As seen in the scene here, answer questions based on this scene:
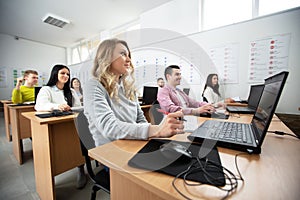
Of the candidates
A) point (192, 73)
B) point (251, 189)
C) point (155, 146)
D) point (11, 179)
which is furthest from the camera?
point (192, 73)

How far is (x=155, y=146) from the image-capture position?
48cm

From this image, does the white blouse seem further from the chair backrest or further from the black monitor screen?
the black monitor screen

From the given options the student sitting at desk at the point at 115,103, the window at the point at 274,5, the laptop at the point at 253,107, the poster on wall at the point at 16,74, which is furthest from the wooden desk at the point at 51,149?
the poster on wall at the point at 16,74

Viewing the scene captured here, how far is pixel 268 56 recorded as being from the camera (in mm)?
1792

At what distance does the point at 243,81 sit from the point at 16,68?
23.0ft

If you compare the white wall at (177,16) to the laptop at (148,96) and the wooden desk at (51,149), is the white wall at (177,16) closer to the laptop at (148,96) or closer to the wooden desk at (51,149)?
the laptop at (148,96)

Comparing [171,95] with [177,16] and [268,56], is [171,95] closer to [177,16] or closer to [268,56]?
[268,56]

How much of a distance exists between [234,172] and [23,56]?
7.06 metres

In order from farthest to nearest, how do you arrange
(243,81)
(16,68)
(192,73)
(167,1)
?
(16,68) < (167,1) < (192,73) < (243,81)

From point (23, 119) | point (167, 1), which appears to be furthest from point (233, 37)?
point (23, 119)

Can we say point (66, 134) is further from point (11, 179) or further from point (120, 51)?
point (120, 51)

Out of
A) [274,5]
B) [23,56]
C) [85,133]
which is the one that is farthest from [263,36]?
[23,56]

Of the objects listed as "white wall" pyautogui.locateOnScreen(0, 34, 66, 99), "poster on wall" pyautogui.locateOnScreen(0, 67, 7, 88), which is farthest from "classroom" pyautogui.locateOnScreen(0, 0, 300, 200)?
"poster on wall" pyautogui.locateOnScreen(0, 67, 7, 88)

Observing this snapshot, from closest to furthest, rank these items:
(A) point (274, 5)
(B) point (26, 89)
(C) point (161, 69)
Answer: (C) point (161, 69), (A) point (274, 5), (B) point (26, 89)
